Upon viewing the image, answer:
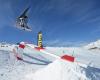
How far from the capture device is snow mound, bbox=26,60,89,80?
34.3 ft

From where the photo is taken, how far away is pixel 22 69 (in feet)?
48.0

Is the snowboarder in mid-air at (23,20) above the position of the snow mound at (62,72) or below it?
above

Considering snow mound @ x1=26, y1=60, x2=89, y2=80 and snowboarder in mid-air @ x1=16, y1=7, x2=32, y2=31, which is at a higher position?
snowboarder in mid-air @ x1=16, y1=7, x2=32, y2=31

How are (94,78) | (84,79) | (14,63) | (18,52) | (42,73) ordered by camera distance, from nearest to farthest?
(84,79), (94,78), (42,73), (14,63), (18,52)

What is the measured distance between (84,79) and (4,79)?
454 centimetres

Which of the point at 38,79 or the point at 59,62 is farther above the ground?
the point at 59,62

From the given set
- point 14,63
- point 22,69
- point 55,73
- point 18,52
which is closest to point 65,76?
point 55,73

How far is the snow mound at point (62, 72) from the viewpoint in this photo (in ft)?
34.3

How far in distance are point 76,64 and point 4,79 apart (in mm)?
4142

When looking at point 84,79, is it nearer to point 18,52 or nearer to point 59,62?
point 59,62

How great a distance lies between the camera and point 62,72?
10844 mm

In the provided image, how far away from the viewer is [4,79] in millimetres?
11672

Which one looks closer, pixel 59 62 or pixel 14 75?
pixel 59 62

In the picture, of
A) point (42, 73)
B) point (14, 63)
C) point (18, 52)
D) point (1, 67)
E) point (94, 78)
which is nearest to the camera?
point (94, 78)
